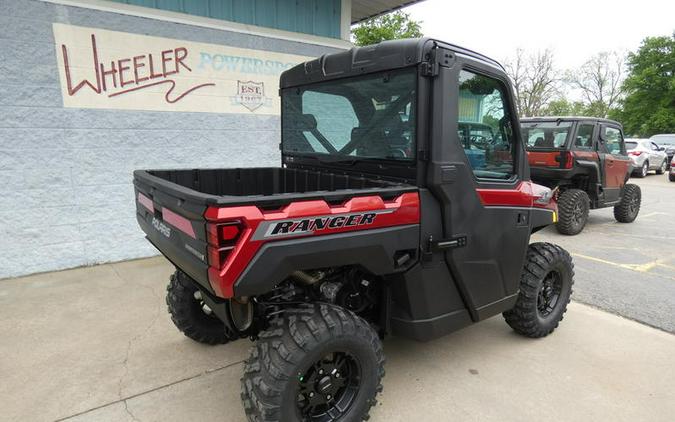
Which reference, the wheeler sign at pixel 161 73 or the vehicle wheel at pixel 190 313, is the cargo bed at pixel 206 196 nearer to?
the vehicle wheel at pixel 190 313

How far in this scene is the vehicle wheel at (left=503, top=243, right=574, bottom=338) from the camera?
10.5ft

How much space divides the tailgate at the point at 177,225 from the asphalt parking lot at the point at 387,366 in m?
1.03

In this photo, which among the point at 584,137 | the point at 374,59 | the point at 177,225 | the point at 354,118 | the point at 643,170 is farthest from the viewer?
the point at 643,170

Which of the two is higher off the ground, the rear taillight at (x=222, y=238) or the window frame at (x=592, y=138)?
the window frame at (x=592, y=138)

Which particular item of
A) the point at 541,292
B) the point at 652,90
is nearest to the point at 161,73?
the point at 541,292

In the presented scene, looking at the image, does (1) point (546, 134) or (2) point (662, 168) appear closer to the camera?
(1) point (546, 134)

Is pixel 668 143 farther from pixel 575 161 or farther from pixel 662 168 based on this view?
pixel 575 161

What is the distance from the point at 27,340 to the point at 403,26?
23948 mm

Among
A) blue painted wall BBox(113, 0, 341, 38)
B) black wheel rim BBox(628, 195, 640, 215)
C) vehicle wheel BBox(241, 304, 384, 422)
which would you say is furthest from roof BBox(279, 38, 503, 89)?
black wheel rim BBox(628, 195, 640, 215)

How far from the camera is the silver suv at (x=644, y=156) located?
1697 cm

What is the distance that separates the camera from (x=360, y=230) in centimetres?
214

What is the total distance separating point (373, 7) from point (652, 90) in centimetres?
3637

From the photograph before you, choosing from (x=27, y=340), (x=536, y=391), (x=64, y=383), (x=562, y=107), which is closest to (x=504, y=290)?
(x=536, y=391)

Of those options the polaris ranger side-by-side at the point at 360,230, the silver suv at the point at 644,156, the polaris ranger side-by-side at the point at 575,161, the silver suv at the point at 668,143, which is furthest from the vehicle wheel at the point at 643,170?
the polaris ranger side-by-side at the point at 360,230
